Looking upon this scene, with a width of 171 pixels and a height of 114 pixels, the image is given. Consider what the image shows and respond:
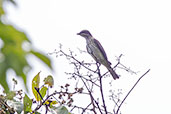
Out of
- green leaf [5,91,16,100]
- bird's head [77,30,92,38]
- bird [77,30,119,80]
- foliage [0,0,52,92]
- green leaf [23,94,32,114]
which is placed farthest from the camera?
bird's head [77,30,92,38]

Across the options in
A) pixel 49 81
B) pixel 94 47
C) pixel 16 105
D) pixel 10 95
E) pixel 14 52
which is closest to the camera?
pixel 14 52

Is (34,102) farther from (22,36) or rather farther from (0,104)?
(22,36)

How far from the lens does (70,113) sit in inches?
125

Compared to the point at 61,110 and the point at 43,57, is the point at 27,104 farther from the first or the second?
the point at 43,57

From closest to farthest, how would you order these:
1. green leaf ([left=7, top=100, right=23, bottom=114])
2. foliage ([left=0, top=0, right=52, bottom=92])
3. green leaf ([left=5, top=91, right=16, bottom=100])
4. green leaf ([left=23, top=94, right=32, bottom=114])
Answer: foliage ([left=0, top=0, right=52, bottom=92]) < green leaf ([left=5, top=91, right=16, bottom=100]) < green leaf ([left=7, top=100, right=23, bottom=114]) < green leaf ([left=23, top=94, right=32, bottom=114])

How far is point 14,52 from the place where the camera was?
1339 millimetres

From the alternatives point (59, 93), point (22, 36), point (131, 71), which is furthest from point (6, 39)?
point (131, 71)

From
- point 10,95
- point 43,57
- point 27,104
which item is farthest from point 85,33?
point 43,57

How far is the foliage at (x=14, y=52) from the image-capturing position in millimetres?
1346

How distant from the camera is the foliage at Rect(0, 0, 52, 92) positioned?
1.35m

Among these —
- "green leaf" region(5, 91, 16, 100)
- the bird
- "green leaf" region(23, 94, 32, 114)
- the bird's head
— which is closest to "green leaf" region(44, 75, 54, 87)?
"green leaf" region(23, 94, 32, 114)

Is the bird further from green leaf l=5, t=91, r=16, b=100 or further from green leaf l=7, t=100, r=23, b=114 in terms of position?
green leaf l=5, t=91, r=16, b=100

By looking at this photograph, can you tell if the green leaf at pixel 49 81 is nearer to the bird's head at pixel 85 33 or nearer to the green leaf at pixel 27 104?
the green leaf at pixel 27 104

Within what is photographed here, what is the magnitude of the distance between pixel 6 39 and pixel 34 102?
78.9 inches
